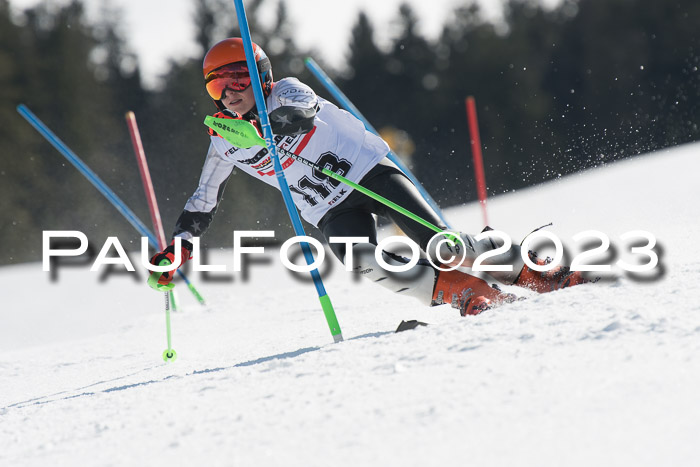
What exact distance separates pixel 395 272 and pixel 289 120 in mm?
712

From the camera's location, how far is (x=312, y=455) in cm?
162

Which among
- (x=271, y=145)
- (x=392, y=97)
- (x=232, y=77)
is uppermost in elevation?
(x=392, y=97)

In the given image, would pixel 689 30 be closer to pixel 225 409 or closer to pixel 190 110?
pixel 190 110

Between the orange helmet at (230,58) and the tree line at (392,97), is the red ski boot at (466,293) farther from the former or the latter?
the tree line at (392,97)

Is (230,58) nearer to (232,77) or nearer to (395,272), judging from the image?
(232,77)

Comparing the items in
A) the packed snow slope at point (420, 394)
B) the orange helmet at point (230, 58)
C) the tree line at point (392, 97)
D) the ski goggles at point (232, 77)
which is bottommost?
the packed snow slope at point (420, 394)

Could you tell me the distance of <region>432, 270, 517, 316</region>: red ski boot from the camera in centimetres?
288

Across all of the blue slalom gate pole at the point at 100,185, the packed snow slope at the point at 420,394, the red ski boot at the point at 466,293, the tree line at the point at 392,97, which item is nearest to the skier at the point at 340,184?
the red ski boot at the point at 466,293

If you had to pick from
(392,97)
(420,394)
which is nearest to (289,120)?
(420,394)

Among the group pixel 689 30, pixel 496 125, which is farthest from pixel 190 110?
pixel 689 30

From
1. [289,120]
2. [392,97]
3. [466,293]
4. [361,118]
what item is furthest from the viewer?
[392,97]

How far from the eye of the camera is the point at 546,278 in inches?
122

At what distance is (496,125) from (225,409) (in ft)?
91.3

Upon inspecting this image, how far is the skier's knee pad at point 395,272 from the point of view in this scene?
9.96 feet
